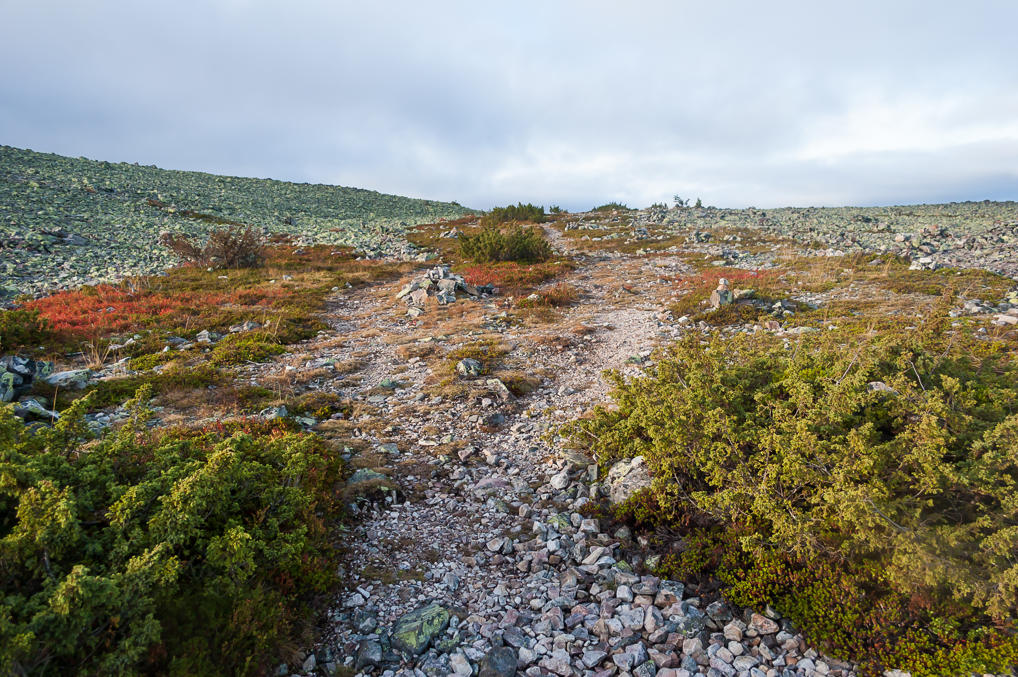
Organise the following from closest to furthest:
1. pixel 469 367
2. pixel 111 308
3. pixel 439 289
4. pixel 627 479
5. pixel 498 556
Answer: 1. pixel 498 556
2. pixel 627 479
3. pixel 469 367
4. pixel 111 308
5. pixel 439 289

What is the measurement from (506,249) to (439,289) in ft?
33.0

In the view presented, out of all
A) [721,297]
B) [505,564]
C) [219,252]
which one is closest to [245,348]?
[505,564]

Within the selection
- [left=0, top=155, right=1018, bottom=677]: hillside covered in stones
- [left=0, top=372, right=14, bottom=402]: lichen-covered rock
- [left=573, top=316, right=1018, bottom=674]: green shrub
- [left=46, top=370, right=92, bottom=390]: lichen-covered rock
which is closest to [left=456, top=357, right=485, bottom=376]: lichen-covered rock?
[left=0, top=155, right=1018, bottom=677]: hillside covered in stones

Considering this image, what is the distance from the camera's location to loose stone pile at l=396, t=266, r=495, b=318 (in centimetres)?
1892

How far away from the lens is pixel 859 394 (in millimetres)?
4543

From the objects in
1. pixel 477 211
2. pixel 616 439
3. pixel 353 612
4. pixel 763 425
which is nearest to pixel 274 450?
pixel 353 612

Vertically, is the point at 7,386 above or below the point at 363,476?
above

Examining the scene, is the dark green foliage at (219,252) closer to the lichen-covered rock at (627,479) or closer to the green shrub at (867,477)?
the lichen-covered rock at (627,479)

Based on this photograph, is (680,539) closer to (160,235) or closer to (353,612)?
(353,612)

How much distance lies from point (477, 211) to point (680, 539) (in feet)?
232

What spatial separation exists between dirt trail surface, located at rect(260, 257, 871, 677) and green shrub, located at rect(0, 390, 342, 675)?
0.69 meters

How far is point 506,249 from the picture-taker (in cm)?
2869

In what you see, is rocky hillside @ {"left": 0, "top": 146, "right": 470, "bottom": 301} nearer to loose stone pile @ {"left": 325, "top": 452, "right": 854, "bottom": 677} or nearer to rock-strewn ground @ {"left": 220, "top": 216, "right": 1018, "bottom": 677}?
rock-strewn ground @ {"left": 220, "top": 216, "right": 1018, "bottom": 677}

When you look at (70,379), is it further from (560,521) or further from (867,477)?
(867,477)
